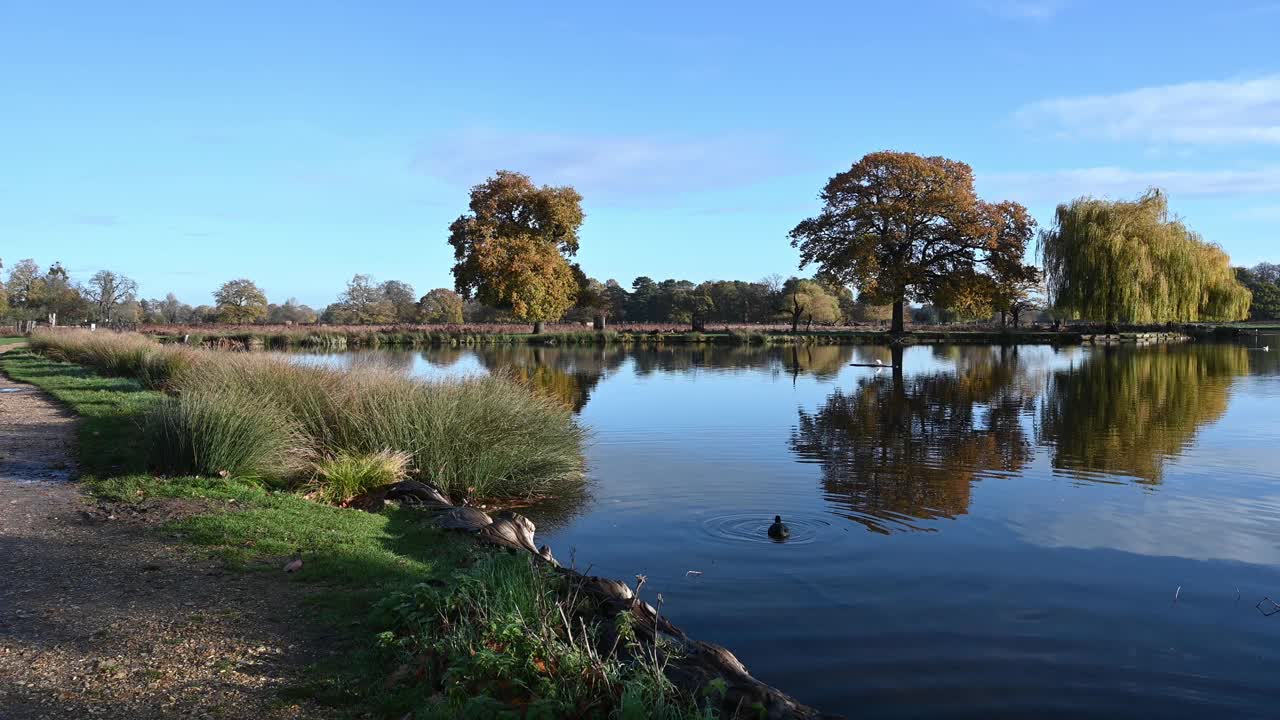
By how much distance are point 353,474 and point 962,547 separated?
20.0 feet

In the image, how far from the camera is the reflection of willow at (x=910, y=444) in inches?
391

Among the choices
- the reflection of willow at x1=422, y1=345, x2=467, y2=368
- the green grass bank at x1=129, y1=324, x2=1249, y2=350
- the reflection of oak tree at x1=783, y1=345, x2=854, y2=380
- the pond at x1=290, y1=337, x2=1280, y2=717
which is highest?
the green grass bank at x1=129, y1=324, x2=1249, y2=350

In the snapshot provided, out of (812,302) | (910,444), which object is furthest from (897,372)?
(812,302)

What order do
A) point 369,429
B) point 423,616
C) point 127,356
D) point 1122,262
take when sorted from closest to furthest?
point 423,616
point 369,429
point 127,356
point 1122,262

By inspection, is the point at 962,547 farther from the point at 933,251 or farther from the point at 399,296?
the point at 399,296

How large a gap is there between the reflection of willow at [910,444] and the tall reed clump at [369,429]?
3723mm

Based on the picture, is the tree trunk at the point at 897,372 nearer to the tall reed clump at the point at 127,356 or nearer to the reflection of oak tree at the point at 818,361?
the reflection of oak tree at the point at 818,361

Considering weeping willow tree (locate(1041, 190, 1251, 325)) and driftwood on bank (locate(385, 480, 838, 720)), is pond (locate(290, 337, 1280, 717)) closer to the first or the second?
driftwood on bank (locate(385, 480, 838, 720))

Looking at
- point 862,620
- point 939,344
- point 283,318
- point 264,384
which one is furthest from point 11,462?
point 283,318

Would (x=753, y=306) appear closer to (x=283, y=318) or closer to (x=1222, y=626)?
(x=283, y=318)

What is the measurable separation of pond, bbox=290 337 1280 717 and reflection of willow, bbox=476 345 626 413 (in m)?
2.95

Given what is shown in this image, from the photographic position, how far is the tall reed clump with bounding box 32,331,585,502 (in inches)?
356

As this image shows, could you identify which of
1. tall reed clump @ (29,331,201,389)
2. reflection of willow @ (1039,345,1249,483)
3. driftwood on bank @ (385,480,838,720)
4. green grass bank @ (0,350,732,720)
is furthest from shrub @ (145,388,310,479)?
reflection of willow @ (1039,345,1249,483)

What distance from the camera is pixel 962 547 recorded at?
8.00 metres
